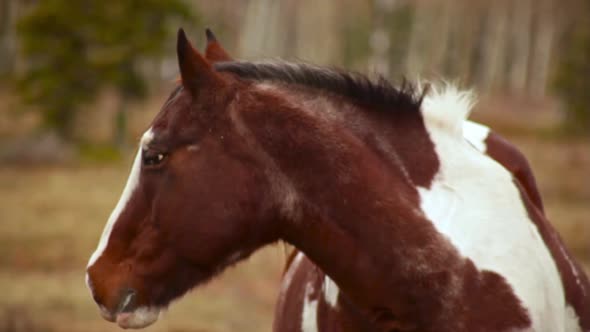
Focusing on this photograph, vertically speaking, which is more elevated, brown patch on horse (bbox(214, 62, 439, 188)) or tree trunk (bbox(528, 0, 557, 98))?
tree trunk (bbox(528, 0, 557, 98))

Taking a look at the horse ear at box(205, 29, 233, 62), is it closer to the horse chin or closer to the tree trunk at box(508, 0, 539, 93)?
the horse chin

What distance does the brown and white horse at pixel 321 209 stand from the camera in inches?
120

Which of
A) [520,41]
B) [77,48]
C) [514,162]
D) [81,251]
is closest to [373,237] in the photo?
[514,162]

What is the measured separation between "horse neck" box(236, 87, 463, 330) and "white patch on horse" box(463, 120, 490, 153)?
3.23 feet

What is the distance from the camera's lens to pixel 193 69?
3096 millimetres

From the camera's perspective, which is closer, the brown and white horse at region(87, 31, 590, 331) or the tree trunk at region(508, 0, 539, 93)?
the brown and white horse at region(87, 31, 590, 331)

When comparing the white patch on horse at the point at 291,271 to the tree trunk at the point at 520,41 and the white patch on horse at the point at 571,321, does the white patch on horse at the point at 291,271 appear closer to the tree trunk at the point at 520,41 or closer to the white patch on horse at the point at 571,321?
the white patch on horse at the point at 571,321

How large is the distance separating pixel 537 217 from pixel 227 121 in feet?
4.27

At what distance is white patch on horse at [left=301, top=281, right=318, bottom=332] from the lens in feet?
12.3

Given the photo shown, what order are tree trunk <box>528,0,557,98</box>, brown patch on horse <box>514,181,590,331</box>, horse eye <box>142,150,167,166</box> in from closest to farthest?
horse eye <box>142,150,167,166</box> < brown patch on horse <box>514,181,590,331</box> < tree trunk <box>528,0,557,98</box>

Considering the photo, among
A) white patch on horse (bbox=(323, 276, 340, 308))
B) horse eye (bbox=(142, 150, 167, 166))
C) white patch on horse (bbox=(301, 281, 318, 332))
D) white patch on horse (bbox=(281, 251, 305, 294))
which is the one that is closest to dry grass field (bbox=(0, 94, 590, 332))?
white patch on horse (bbox=(281, 251, 305, 294))

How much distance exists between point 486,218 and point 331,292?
0.72 meters

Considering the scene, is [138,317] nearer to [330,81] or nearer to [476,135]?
[330,81]

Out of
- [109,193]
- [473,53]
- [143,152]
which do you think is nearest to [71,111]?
[109,193]
